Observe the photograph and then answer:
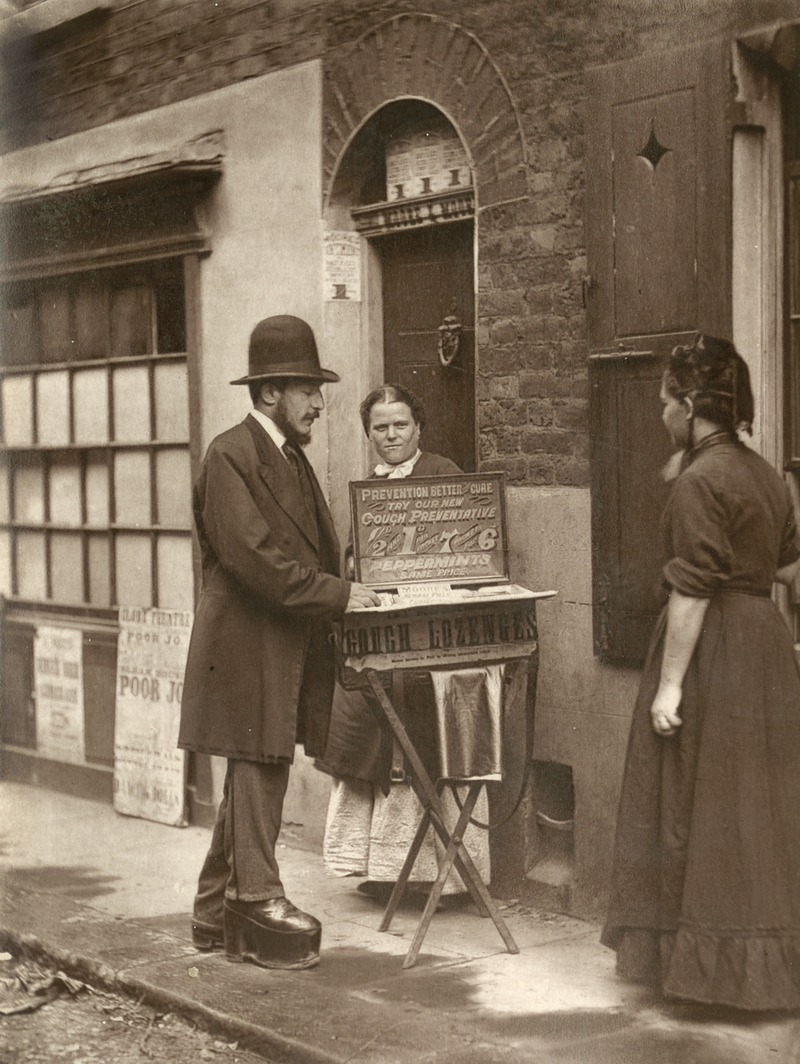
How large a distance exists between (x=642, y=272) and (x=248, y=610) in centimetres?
183

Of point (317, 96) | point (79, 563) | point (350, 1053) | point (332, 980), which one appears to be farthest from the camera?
point (79, 563)

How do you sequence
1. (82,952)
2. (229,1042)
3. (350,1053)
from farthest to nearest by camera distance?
(82,952) < (229,1042) < (350,1053)

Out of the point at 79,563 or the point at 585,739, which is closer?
the point at 585,739

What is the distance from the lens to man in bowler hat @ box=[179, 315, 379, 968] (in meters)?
5.16

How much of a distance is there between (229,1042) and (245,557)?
5.20ft

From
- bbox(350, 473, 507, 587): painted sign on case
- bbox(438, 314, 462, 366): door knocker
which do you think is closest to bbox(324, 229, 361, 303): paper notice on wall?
bbox(438, 314, 462, 366): door knocker

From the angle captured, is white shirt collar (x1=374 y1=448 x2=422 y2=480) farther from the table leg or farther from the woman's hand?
the woman's hand

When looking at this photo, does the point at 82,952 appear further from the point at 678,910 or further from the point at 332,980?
the point at 678,910

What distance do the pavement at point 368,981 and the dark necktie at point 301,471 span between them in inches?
64.6

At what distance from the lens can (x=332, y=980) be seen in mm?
5055

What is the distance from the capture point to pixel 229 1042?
4.70 meters

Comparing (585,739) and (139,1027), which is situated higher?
(585,739)

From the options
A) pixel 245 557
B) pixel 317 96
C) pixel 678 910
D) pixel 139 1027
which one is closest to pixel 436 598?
pixel 245 557

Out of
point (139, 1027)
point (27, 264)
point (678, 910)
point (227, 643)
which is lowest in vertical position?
point (139, 1027)
